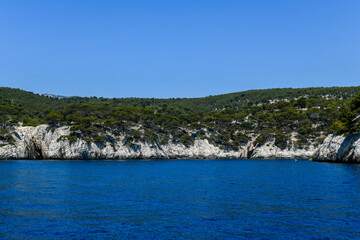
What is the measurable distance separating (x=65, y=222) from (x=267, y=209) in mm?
16327

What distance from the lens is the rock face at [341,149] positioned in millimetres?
81500

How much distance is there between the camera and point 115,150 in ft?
427

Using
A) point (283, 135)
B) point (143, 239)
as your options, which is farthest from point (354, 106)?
point (143, 239)

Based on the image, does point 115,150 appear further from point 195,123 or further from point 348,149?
point 348,149

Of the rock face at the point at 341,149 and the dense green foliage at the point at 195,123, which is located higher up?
the dense green foliage at the point at 195,123

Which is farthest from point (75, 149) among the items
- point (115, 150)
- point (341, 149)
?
point (341, 149)

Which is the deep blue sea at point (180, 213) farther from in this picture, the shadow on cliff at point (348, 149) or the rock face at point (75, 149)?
the rock face at point (75, 149)

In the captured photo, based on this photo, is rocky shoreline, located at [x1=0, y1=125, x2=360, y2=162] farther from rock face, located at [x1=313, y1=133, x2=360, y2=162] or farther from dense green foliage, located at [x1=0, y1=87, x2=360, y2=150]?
dense green foliage, located at [x1=0, y1=87, x2=360, y2=150]

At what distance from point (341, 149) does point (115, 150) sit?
3121 inches

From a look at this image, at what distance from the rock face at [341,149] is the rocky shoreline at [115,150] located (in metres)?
0.44

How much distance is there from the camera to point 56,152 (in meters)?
124

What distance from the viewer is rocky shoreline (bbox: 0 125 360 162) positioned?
124 m

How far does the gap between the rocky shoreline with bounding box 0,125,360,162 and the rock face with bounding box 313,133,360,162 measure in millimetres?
435

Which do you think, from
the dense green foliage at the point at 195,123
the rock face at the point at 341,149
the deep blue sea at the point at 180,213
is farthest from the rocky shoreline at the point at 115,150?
the deep blue sea at the point at 180,213
